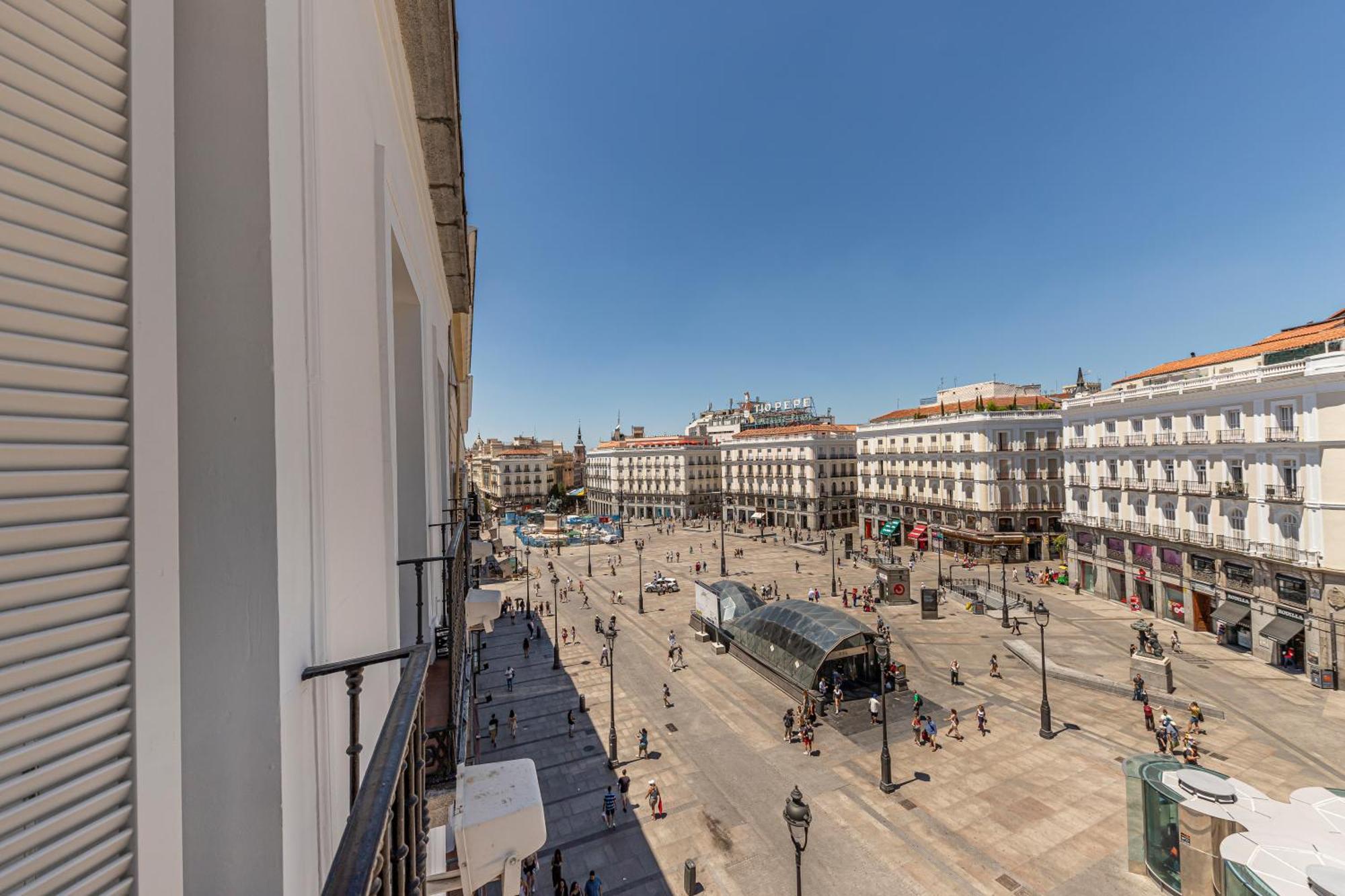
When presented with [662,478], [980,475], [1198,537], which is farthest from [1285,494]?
[662,478]

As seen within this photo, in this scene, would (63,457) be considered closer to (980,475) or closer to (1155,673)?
(1155,673)

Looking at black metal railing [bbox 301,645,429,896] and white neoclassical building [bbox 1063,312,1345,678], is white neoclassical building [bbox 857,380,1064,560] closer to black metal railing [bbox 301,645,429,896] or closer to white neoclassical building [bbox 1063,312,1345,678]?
white neoclassical building [bbox 1063,312,1345,678]

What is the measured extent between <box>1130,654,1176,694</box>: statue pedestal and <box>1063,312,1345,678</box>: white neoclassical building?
244 inches

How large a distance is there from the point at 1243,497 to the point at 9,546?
34318 mm

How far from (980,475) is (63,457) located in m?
48.9

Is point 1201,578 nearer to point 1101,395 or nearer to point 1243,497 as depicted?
point 1243,497

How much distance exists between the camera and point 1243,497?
23609 mm

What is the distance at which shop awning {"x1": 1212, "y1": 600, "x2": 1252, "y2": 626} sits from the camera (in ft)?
77.0

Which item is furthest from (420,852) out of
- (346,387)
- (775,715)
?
(775,715)

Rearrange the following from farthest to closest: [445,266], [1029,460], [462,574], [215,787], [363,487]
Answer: [1029,460] < [445,266] < [462,574] < [363,487] < [215,787]

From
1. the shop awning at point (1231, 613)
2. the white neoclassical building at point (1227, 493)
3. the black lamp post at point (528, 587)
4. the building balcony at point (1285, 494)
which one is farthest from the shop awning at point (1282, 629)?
the black lamp post at point (528, 587)

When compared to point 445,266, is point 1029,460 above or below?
below

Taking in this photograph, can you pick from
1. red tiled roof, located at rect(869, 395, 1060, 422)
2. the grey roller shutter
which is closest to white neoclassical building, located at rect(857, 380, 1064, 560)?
red tiled roof, located at rect(869, 395, 1060, 422)

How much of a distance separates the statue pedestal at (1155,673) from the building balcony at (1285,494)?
8449 millimetres
